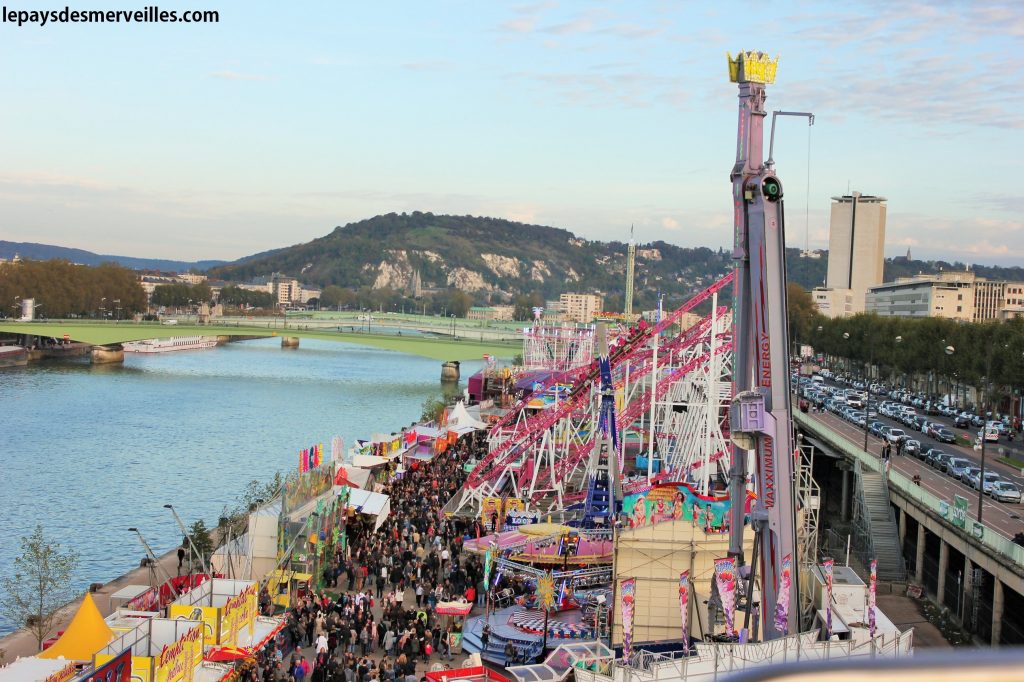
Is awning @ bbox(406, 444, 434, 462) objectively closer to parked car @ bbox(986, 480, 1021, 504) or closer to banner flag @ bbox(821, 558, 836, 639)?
parked car @ bbox(986, 480, 1021, 504)

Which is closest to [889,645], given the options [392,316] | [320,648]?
[320,648]

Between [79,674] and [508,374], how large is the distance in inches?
2094

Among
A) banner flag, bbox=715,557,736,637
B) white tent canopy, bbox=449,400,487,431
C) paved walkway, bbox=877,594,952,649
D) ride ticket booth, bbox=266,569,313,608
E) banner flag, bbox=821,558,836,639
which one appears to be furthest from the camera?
white tent canopy, bbox=449,400,487,431

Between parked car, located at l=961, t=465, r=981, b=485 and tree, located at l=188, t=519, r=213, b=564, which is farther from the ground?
parked car, located at l=961, t=465, r=981, b=485

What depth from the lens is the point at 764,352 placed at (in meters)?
13.1

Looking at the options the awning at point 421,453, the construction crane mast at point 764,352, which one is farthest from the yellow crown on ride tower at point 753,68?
the awning at point 421,453

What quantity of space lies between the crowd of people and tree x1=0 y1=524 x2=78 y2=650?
3.73 metres

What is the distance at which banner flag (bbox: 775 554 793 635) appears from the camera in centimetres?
1249

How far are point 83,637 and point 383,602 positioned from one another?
713 centimetres

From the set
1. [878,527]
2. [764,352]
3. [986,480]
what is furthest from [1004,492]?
[764,352]

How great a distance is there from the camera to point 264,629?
1512cm

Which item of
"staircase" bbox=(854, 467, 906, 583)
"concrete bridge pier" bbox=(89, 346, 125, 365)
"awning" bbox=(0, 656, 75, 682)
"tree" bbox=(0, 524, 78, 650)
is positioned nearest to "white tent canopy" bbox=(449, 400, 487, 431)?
"staircase" bbox=(854, 467, 906, 583)

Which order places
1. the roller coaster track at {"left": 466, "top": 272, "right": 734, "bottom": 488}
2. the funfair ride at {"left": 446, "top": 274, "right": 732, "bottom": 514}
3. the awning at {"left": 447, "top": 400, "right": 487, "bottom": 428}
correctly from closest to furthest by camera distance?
the funfair ride at {"left": 446, "top": 274, "right": 732, "bottom": 514}
the roller coaster track at {"left": 466, "top": 272, "right": 734, "bottom": 488}
the awning at {"left": 447, "top": 400, "right": 487, "bottom": 428}

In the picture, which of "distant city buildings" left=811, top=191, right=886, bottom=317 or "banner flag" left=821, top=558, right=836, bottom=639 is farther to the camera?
"distant city buildings" left=811, top=191, right=886, bottom=317
